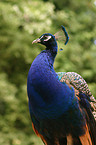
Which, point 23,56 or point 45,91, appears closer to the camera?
point 45,91

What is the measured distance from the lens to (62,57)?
14.5 feet

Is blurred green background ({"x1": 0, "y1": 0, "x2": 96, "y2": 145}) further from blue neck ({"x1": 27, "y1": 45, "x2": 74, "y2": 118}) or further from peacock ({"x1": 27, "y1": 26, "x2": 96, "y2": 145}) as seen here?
blue neck ({"x1": 27, "y1": 45, "x2": 74, "y2": 118})

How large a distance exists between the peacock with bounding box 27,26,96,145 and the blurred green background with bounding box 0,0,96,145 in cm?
211

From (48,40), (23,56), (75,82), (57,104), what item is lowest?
(57,104)

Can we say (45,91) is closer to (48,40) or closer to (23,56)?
(48,40)

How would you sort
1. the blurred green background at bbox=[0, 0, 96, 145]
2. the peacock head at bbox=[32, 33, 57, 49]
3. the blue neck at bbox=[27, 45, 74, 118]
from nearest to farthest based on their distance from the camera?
the blue neck at bbox=[27, 45, 74, 118] < the peacock head at bbox=[32, 33, 57, 49] < the blurred green background at bbox=[0, 0, 96, 145]

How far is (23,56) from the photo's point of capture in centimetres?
439

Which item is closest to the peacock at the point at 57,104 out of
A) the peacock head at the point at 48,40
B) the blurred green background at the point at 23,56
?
the peacock head at the point at 48,40

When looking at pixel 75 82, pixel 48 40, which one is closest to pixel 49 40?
pixel 48 40

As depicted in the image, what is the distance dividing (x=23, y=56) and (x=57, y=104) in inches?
124

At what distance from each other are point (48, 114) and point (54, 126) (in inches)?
4.7

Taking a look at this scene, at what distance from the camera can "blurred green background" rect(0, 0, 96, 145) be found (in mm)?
Result: 3646

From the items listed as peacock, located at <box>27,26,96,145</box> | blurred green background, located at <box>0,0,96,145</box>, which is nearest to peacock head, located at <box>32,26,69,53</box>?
peacock, located at <box>27,26,96,145</box>

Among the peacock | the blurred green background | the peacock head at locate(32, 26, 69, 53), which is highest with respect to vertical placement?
the blurred green background
